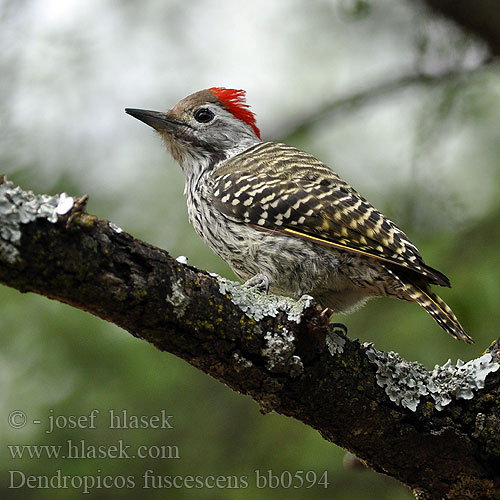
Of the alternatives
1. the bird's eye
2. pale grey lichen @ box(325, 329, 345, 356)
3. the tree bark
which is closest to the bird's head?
the bird's eye

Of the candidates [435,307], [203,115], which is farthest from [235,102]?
[435,307]

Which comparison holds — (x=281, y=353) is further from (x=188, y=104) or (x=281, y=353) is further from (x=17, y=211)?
(x=188, y=104)

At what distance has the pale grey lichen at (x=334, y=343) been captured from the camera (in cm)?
318

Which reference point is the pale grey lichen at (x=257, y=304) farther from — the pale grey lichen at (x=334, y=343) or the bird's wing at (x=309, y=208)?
the bird's wing at (x=309, y=208)

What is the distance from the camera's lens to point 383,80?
518 centimetres

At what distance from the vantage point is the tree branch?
2.28m

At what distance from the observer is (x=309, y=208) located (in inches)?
167

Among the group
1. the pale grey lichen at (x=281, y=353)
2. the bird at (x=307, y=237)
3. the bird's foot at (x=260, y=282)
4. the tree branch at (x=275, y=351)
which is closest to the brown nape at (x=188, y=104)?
the bird at (x=307, y=237)

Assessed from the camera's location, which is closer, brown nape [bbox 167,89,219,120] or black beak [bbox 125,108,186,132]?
black beak [bbox 125,108,186,132]

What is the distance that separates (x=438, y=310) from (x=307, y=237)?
33.3 inches

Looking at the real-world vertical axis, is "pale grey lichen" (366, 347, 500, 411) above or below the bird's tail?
below

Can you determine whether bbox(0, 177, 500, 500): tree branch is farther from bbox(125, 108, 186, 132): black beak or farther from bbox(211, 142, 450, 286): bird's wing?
bbox(125, 108, 186, 132): black beak

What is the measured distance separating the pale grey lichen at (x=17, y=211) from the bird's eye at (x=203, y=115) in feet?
11.5

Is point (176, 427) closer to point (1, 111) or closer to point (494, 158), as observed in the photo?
point (1, 111)
